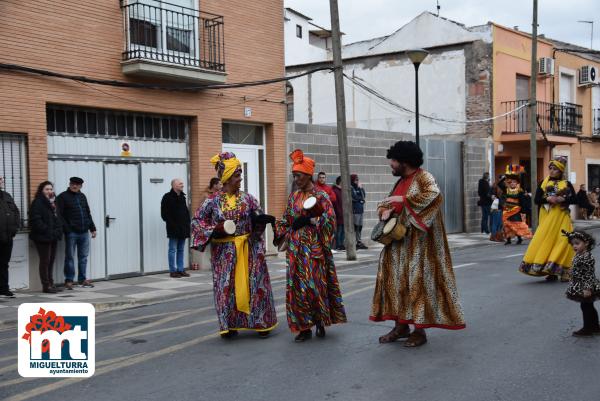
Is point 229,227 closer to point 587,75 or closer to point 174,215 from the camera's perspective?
point 174,215

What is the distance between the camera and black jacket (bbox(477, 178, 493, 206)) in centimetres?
2159

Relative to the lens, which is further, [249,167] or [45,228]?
[249,167]

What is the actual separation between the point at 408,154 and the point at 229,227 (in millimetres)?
1865

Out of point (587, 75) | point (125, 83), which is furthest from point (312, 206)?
point (587, 75)

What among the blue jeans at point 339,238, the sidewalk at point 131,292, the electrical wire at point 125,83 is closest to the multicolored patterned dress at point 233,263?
the sidewalk at point 131,292

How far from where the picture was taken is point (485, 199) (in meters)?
21.8

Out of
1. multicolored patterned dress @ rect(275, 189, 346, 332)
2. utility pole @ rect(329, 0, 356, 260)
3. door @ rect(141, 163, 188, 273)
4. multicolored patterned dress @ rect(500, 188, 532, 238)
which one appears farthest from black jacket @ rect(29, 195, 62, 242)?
multicolored patterned dress @ rect(500, 188, 532, 238)

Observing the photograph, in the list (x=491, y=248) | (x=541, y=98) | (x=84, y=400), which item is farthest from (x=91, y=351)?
(x=541, y=98)

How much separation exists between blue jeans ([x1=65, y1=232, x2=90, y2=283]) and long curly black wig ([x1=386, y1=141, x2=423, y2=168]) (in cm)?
686

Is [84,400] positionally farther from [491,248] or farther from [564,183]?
[491,248]

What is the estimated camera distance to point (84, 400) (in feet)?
17.0

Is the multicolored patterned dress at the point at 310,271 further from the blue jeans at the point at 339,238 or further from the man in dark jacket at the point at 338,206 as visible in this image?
the blue jeans at the point at 339,238

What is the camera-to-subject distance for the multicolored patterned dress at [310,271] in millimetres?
6938

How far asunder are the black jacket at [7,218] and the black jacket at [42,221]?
0.32 metres
